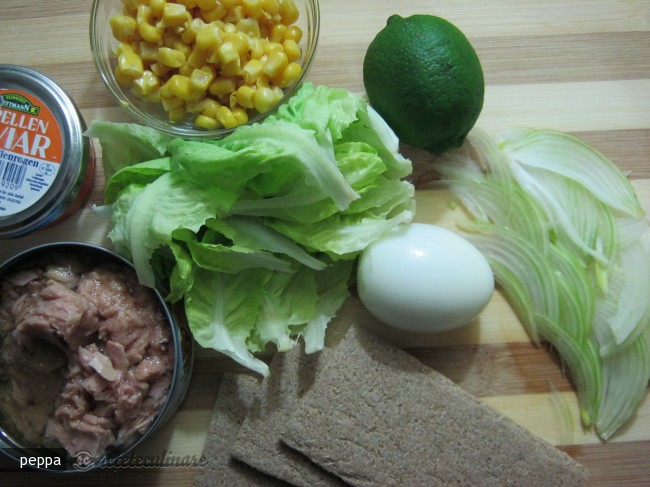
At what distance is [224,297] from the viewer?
1.53 metres

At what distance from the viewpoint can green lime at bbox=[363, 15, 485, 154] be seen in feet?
4.82

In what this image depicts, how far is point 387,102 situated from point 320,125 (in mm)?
248

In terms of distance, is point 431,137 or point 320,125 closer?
point 320,125

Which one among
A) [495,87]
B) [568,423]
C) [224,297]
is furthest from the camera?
[495,87]

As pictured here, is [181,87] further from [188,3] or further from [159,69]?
[188,3]

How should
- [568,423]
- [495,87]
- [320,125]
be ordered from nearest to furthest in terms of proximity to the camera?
[320,125], [568,423], [495,87]

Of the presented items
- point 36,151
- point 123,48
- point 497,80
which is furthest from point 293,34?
point 36,151

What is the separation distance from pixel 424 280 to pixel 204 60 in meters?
0.84

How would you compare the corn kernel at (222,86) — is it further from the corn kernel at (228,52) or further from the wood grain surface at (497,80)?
the wood grain surface at (497,80)

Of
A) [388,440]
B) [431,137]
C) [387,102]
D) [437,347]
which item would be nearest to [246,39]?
[387,102]

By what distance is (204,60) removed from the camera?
5.12 feet

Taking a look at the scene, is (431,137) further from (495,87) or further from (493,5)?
(493,5)

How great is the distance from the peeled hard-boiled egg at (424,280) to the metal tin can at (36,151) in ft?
2.80

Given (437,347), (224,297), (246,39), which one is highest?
(246,39)
